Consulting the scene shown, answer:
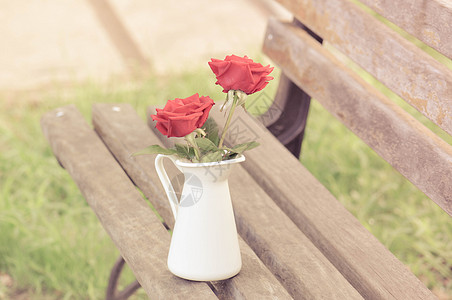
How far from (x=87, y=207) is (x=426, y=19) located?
63.3 inches

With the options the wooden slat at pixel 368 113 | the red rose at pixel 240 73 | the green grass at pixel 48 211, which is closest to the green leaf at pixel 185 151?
the red rose at pixel 240 73

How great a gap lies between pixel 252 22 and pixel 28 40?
1.26 metres

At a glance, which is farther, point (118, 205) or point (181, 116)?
point (118, 205)

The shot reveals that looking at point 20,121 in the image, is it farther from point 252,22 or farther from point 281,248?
point 281,248

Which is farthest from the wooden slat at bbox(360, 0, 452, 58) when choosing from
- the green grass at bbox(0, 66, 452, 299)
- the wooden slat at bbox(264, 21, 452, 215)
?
the green grass at bbox(0, 66, 452, 299)

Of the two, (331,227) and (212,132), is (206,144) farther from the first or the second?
(331,227)

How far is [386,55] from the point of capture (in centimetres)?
149

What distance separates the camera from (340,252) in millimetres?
1246

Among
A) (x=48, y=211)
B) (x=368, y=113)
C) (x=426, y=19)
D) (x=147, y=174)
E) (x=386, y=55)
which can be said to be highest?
(x=426, y=19)

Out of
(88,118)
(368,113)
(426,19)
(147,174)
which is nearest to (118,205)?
(147,174)

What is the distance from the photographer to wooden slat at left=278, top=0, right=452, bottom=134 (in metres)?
1.33

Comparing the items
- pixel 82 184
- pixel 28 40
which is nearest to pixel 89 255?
pixel 82 184

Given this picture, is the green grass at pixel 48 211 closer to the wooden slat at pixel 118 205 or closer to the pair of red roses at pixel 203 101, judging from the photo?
the wooden slat at pixel 118 205

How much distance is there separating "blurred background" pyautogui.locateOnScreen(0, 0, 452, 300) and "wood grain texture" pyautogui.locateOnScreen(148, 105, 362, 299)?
26cm
